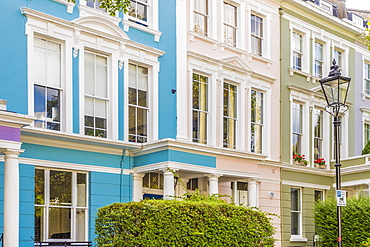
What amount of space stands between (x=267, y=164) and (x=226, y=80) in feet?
12.4

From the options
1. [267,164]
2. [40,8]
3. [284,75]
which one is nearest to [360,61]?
[284,75]

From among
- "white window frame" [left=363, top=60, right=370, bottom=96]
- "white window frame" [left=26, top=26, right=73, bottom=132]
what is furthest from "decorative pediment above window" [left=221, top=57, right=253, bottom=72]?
"white window frame" [left=363, top=60, right=370, bottom=96]

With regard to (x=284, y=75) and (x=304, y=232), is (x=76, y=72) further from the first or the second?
(x=304, y=232)

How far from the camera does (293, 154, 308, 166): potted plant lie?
990 inches

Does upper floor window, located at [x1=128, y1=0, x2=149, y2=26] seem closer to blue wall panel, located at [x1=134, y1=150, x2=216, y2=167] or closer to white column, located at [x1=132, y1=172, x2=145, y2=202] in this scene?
blue wall panel, located at [x1=134, y1=150, x2=216, y2=167]

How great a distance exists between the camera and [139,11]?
19562 mm

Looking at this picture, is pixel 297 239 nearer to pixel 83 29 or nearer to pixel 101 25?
pixel 101 25

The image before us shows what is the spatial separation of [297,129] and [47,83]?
40.7 feet

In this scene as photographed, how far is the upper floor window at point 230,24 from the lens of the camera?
22.8 metres

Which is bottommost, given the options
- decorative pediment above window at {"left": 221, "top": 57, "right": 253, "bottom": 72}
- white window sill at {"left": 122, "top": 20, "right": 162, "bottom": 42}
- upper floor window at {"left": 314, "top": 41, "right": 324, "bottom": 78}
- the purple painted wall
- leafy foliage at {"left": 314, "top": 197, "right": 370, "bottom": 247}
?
leafy foliage at {"left": 314, "top": 197, "right": 370, "bottom": 247}

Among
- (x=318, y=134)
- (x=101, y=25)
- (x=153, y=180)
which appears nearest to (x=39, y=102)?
(x=101, y=25)

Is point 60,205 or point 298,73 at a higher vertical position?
point 298,73

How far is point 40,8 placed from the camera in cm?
1664

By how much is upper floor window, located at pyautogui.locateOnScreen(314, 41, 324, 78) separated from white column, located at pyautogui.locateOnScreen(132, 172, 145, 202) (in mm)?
11614
